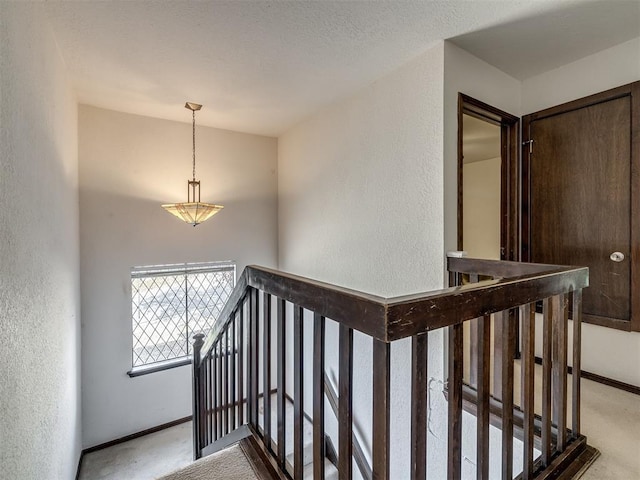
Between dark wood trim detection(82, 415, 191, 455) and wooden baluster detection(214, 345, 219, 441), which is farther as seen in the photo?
dark wood trim detection(82, 415, 191, 455)

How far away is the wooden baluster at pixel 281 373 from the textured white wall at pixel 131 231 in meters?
2.61

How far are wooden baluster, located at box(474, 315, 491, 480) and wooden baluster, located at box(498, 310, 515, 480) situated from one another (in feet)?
0.25

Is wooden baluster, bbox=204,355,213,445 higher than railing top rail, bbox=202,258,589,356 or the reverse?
the reverse

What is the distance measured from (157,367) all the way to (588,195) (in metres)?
4.05

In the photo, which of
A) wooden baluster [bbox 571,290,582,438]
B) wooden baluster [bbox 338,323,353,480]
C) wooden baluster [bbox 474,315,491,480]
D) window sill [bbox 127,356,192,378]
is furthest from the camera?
window sill [bbox 127,356,192,378]

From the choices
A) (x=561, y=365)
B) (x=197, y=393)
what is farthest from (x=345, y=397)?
(x=197, y=393)

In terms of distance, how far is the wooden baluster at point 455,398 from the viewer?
0.92m

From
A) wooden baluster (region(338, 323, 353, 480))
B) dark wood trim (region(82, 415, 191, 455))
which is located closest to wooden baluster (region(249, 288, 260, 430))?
wooden baluster (region(338, 323, 353, 480))

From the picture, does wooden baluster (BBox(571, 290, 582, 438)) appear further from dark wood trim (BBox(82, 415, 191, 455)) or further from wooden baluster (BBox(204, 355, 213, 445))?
dark wood trim (BBox(82, 415, 191, 455))

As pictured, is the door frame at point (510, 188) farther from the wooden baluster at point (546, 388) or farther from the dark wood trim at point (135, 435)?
the dark wood trim at point (135, 435)

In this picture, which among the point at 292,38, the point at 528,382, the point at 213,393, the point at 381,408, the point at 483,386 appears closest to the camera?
the point at 381,408

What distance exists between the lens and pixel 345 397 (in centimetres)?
87

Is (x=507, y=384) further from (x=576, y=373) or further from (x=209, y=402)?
(x=209, y=402)

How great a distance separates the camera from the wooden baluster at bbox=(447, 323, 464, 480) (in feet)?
3.02
